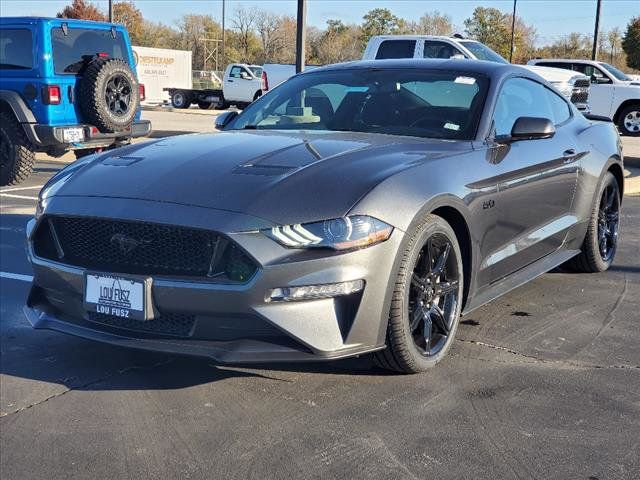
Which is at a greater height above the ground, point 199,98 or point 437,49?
point 437,49

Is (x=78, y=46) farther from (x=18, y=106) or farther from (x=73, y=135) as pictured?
(x=73, y=135)

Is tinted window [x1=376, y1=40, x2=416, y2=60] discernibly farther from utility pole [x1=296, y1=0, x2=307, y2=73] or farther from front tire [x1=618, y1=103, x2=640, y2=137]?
front tire [x1=618, y1=103, x2=640, y2=137]

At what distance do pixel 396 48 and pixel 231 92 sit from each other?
1800cm

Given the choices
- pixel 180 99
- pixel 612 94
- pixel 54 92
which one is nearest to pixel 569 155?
pixel 54 92

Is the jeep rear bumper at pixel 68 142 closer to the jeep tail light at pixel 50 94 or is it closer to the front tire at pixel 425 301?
the jeep tail light at pixel 50 94

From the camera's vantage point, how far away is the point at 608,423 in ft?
11.3

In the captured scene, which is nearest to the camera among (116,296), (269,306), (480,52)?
(269,306)

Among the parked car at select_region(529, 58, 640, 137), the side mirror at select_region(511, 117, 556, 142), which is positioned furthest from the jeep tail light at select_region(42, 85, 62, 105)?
the parked car at select_region(529, 58, 640, 137)

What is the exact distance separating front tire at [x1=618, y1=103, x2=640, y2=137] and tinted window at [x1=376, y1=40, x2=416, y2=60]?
A: 265 inches

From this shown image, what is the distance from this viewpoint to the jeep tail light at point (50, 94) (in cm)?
1034

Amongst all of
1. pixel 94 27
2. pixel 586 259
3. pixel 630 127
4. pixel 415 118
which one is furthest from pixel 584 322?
pixel 630 127

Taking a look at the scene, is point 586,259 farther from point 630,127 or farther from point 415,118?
point 630,127

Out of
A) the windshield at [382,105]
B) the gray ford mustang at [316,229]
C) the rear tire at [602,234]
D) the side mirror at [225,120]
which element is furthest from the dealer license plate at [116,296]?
the rear tire at [602,234]

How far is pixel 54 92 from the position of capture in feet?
34.1
